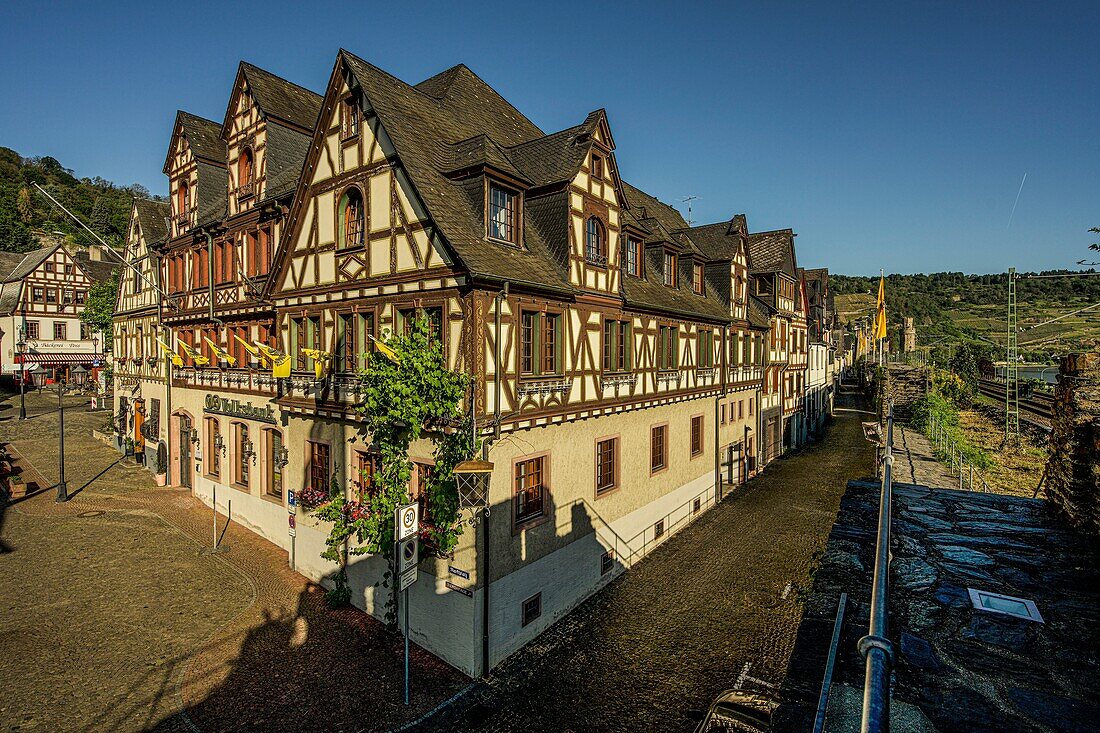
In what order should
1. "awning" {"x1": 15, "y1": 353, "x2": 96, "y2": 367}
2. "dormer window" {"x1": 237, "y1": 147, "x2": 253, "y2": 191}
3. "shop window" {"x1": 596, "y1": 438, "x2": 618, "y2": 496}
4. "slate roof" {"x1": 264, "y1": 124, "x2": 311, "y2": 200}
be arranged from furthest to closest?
"awning" {"x1": 15, "y1": 353, "x2": 96, "y2": 367}
"dormer window" {"x1": 237, "y1": 147, "x2": 253, "y2": 191}
"slate roof" {"x1": 264, "y1": 124, "x2": 311, "y2": 200}
"shop window" {"x1": 596, "y1": 438, "x2": 618, "y2": 496}

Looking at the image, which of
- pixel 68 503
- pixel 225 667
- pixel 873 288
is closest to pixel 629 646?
pixel 225 667

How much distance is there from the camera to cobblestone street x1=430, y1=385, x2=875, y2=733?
10.6m

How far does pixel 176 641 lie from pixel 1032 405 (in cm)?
5109

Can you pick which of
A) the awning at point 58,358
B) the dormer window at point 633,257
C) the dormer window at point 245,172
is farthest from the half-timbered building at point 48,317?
the dormer window at point 633,257

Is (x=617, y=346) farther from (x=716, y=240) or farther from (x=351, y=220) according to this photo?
(x=716, y=240)

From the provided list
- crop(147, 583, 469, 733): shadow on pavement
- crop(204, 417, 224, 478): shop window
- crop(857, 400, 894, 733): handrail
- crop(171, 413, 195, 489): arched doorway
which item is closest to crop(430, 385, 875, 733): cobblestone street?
crop(147, 583, 469, 733): shadow on pavement

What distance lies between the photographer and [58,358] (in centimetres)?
5081

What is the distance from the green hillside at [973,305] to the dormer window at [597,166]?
71757 millimetres

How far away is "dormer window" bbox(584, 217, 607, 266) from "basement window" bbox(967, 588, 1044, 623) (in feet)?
38.4

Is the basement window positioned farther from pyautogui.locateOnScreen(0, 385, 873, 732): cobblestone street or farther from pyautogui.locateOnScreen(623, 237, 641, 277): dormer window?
pyautogui.locateOnScreen(623, 237, 641, 277): dormer window

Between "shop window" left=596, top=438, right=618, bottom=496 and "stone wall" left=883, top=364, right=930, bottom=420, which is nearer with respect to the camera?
"shop window" left=596, top=438, right=618, bottom=496

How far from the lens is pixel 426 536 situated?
12.0 meters

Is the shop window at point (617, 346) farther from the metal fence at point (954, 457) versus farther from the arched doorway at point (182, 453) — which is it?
the arched doorway at point (182, 453)

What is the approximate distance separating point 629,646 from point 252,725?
7816 mm
